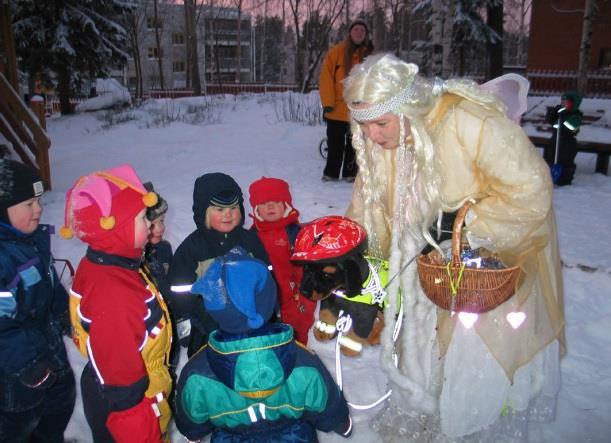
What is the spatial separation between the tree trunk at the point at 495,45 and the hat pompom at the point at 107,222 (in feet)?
63.8

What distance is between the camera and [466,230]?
2027mm

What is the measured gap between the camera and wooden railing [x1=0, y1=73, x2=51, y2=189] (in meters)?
6.87

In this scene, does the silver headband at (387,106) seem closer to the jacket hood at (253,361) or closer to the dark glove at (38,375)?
the jacket hood at (253,361)

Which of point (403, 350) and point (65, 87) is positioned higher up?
point (65, 87)

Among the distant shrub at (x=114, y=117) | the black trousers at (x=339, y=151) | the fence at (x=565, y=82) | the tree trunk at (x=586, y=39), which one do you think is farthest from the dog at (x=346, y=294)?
the fence at (x=565, y=82)

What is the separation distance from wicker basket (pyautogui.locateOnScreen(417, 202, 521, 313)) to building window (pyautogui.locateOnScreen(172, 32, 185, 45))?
5845 cm

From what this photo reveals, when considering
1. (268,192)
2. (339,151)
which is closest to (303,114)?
(339,151)

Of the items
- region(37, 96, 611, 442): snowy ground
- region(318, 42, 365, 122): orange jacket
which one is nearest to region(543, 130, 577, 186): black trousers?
region(37, 96, 611, 442): snowy ground

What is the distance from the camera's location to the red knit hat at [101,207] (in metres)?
1.92

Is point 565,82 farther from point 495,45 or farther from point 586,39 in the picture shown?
point 586,39

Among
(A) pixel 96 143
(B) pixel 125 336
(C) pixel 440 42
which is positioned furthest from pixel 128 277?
(A) pixel 96 143

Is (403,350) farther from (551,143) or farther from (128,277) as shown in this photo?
(551,143)

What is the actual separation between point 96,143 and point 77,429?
10730 millimetres

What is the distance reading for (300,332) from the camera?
338 centimetres
